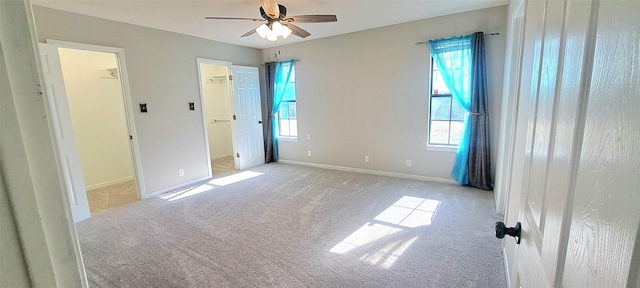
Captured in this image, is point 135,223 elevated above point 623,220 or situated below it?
below

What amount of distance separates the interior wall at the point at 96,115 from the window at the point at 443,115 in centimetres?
476

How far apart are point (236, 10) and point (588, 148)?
11.9ft

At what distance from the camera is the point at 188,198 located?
12.9ft

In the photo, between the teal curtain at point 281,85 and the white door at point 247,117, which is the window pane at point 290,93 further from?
the white door at point 247,117

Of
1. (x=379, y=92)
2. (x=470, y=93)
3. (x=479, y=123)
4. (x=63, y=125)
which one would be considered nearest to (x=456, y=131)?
(x=479, y=123)

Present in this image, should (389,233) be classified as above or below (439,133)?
below

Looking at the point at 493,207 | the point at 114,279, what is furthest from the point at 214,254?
the point at 493,207

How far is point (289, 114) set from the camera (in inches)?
229

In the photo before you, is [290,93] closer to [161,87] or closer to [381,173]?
[161,87]

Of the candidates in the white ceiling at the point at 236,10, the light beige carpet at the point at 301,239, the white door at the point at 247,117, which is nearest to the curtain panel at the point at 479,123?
the light beige carpet at the point at 301,239

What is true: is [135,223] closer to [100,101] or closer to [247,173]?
[247,173]

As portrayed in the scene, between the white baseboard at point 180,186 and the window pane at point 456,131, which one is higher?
the window pane at point 456,131

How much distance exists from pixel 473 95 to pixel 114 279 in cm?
448

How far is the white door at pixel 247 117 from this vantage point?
534 cm
